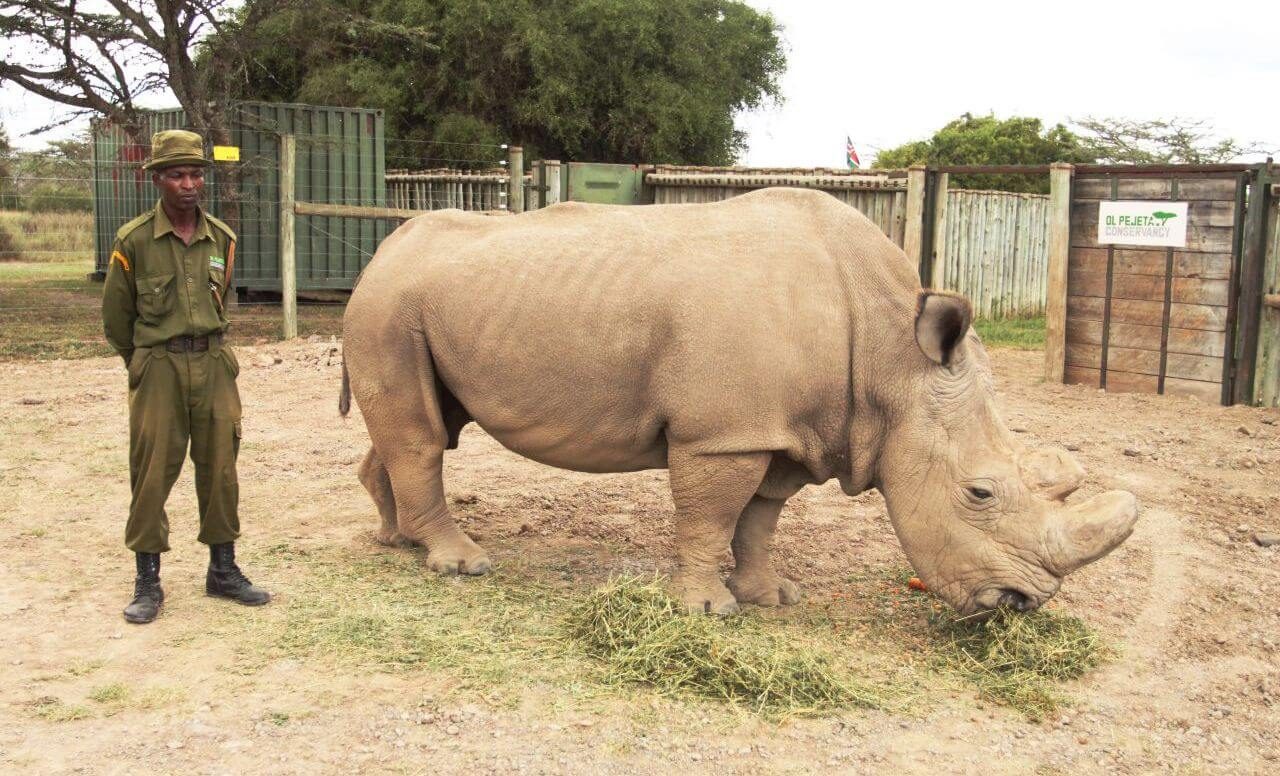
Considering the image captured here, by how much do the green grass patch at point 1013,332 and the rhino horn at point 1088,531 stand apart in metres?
11.8

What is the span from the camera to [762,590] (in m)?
6.23

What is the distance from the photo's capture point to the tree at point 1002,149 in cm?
2720

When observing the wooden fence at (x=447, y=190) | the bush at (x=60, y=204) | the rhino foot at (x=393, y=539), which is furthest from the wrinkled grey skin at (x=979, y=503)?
the bush at (x=60, y=204)

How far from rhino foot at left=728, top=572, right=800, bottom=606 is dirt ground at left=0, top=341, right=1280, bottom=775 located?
0.13 m

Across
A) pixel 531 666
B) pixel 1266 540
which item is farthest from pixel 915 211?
pixel 531 666

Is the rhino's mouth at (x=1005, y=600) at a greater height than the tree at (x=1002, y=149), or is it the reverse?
the tree at (x=1002, y=149)

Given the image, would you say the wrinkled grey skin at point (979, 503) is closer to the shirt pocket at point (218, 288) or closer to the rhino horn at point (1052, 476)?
the rhino horn at point (1052, 476)

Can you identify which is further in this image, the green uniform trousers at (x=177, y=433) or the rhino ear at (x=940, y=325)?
the green uniform trousers at (x=177, y=433)

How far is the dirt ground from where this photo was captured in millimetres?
4523

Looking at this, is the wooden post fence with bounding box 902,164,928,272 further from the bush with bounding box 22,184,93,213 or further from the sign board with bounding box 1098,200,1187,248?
the bush with bounding box 22,184,93,213

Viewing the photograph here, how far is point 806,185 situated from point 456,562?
10.3 metres

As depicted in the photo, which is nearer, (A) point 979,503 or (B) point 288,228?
(A) point 979,503

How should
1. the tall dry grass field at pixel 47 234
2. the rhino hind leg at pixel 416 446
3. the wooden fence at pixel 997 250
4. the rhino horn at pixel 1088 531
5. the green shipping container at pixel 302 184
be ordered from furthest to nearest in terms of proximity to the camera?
the tall dry grass field at pixel 47 234
the green shipping container at pixel 302 184
the wooden fence at pixel 997 250
the rhino hind leg at pixel 416 446
the rhino horn at pixel 1088 531

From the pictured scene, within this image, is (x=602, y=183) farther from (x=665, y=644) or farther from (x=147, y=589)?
(x=665, y=644)
